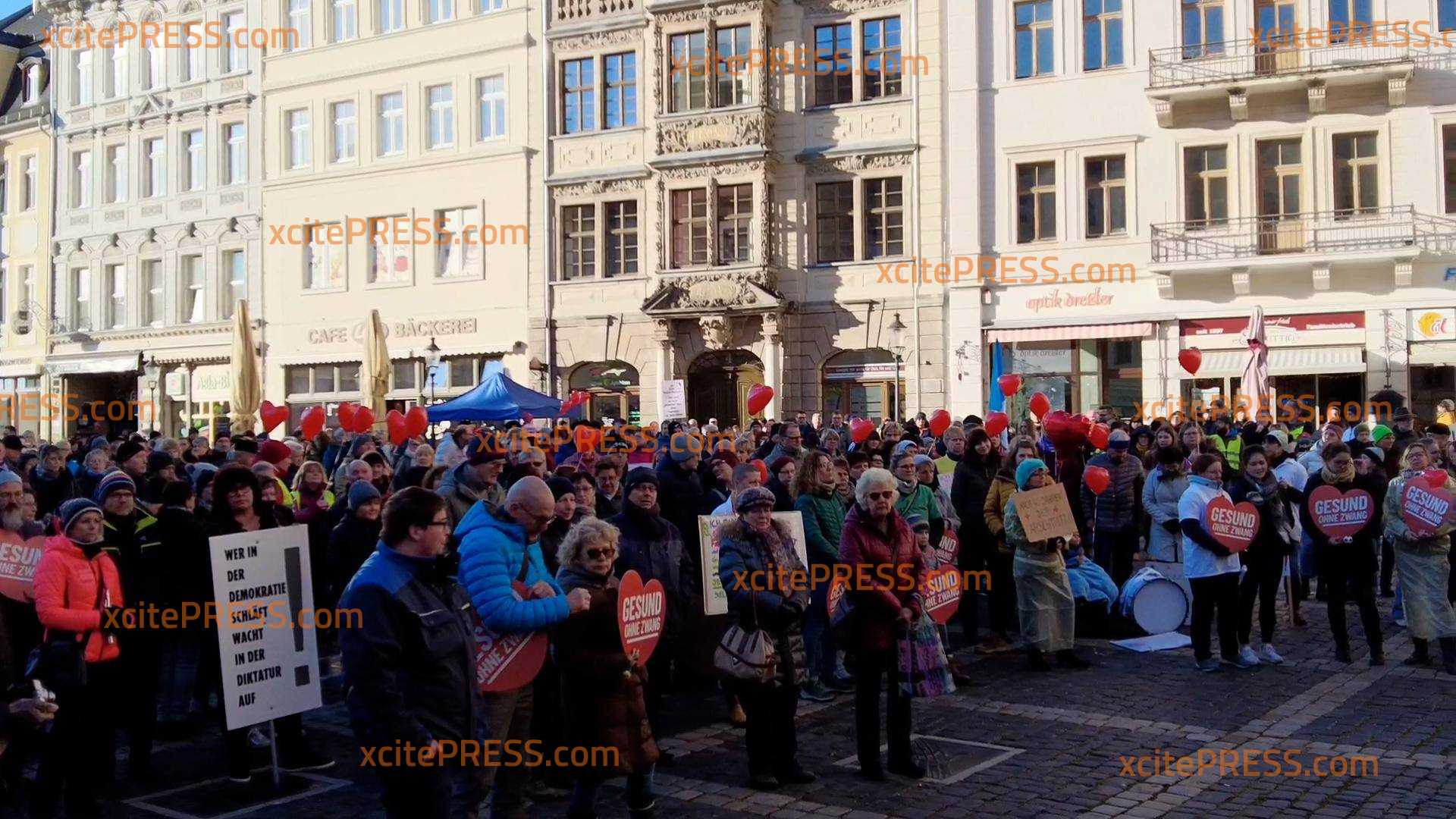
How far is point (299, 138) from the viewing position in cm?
3566

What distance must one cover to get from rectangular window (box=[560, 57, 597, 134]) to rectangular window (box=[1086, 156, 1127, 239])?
11.4m

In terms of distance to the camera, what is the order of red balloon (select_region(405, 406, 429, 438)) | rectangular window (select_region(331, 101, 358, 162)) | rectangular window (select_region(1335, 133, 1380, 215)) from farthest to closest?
rectangular window (select_region(331, 101, 358, 162)) → rectangular window (select_region(1335, 133, 1380, 215)) → red balloon (select_region(405, 406, 429, 438))

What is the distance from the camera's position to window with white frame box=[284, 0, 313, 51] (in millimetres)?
35125

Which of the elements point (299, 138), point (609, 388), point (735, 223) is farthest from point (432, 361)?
point (299, 138)

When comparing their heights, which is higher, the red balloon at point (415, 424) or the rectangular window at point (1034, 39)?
the rectangular window at point (1034, 39)

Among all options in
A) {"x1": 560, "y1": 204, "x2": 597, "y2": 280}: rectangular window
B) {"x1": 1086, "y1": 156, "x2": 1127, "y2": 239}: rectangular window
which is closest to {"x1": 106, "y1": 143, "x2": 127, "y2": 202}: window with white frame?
{"x1": 560, "y1": 204, "x2": 597, "y2": 280}: rectangular window

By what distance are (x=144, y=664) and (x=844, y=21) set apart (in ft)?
77.8

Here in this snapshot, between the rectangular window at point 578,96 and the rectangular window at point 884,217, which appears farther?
the rectangular window at point 578,96

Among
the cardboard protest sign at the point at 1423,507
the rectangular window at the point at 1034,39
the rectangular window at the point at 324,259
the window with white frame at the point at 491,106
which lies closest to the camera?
the cardboard protest sign at the point at 1423,507

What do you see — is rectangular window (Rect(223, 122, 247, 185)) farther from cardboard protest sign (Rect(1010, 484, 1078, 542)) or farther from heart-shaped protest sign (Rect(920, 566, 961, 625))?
heart-shaped protest sign (Rect(920, 566, 961, 625))

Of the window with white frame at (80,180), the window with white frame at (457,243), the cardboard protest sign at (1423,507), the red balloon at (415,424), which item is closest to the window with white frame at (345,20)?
the window with white frame at (457,243)

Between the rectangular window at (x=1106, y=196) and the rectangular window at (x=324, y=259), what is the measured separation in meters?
19.0

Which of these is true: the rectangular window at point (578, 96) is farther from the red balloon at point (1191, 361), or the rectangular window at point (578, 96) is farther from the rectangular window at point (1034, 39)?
the red balloon at point (1191, 361)

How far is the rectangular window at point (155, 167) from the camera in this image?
3866cm
